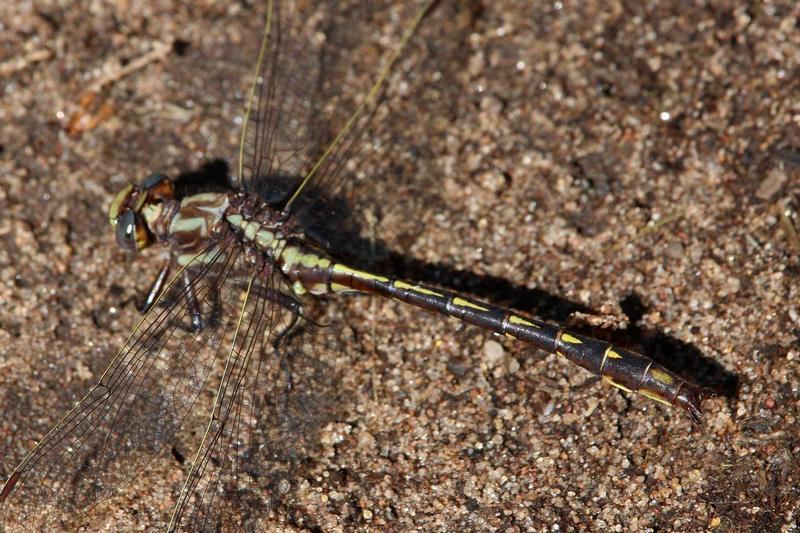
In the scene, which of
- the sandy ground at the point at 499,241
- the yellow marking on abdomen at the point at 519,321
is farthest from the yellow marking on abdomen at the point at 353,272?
the yellow marking on abdomen at the point at 519,321

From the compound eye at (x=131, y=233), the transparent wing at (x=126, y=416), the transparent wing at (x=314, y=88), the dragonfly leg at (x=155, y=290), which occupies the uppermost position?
the transparent wing at (x=314, y=88)

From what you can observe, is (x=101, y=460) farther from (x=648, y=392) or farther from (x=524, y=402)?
(x=648, y=392)

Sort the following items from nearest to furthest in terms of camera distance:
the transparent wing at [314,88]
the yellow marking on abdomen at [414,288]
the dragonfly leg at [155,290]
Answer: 1. the yellow marking on abdomen at [414,288]
2. the dragonfly leg at [155,290]
3. the transparent wing at [314,88]

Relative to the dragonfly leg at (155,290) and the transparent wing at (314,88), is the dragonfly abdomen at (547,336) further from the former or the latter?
the dragonfly leg at (155,290)

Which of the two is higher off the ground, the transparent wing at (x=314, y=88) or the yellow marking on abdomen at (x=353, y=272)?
the transparent wing at (x=314, y=88)

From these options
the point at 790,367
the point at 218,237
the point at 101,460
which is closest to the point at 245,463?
the point at 101,460

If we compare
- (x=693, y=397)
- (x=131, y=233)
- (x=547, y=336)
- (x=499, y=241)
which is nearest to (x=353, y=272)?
(x=499, y=241)

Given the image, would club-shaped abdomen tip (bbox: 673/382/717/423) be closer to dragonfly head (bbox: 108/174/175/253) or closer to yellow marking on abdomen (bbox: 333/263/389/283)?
yellow marking on abdomen (bbox: 333/263/389/283)

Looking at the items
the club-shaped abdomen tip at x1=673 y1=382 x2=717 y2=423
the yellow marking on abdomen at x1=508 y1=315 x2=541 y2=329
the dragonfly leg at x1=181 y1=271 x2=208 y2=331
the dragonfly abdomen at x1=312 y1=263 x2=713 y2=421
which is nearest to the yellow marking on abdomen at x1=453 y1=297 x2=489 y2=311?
the dragonfly abdomen at x1=312 y1=263 x2=713 y2=421
